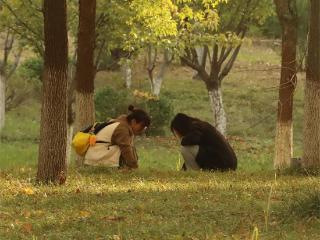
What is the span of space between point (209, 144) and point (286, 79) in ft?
8.89

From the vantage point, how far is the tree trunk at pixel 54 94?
8.86 meters

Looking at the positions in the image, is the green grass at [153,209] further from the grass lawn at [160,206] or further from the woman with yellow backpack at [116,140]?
the woman with yellow backpack at [116,140]

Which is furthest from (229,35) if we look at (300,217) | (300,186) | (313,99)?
(300,217)

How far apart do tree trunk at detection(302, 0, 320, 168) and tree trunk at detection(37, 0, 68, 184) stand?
3.92 metres

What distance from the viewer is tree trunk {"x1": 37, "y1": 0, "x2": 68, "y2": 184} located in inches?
349

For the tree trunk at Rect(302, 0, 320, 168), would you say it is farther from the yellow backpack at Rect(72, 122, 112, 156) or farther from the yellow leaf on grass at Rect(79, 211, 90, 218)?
the yellow leaf on grass at Rect(79, 211, 90, 218)

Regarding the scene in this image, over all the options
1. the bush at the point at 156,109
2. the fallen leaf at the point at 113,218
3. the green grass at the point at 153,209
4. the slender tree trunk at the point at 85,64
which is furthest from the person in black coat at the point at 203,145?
the bush at the point at 156,109

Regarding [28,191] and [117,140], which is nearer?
[28,191]

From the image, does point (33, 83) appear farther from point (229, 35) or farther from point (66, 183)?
point (66, 183)

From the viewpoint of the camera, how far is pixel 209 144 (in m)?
11.5

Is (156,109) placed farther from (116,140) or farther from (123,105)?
(116,140)

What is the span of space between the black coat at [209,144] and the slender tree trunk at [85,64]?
2.13m

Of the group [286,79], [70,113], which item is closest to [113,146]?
[286,79]

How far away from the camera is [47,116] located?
902 centimetres
